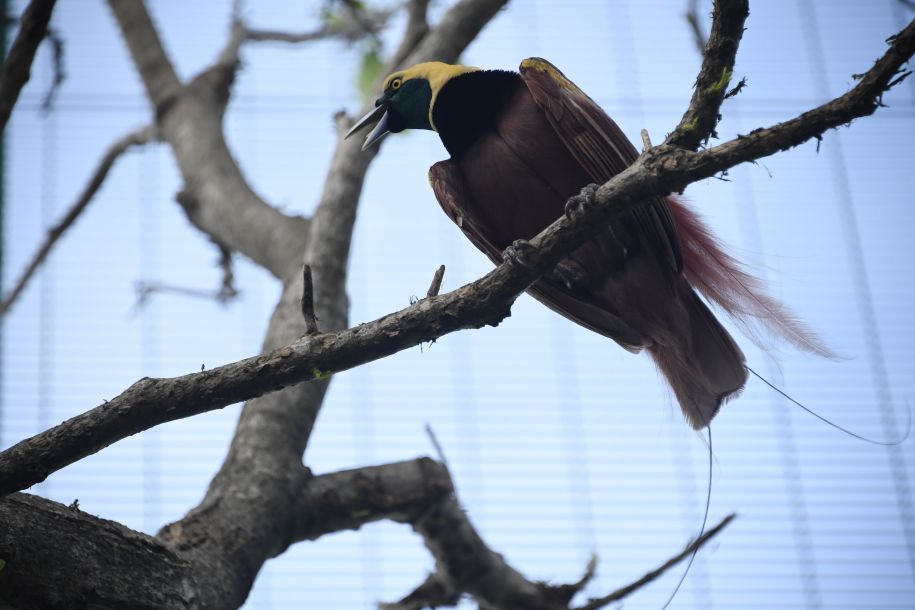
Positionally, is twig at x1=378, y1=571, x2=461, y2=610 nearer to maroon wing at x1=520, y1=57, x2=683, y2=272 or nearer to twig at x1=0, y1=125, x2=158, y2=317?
maroon wing at x1=520, y1=57, x2=683, y2=272

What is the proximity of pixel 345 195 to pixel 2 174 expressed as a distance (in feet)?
7.03

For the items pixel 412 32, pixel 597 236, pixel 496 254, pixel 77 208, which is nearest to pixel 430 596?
pixel 496 254

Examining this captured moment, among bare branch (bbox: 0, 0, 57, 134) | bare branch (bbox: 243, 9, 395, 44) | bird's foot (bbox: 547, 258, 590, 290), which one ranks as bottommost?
bird's foot (bbox: 547, 258, 590, 290)

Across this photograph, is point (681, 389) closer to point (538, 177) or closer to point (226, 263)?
point (538, 177)

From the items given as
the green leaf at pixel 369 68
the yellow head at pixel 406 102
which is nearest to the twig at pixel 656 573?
the yellow head at pixel 406 102

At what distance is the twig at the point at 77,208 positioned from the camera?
14.0 ft

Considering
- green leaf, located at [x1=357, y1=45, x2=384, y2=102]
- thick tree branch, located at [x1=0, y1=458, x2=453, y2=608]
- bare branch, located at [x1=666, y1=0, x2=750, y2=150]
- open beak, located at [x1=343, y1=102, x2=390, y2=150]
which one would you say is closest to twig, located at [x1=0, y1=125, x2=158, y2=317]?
green leaf, located at [x1=357, y1=45, x2=384, y2=102]

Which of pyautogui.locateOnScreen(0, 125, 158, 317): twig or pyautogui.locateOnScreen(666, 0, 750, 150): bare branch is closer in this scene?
pyautogui.locateOnScreen(666, 0, 750, 150): bare branch

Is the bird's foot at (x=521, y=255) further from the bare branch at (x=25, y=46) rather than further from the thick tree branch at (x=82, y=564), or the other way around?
the bare branch at (x=25, y=46)

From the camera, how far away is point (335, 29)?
4773mm

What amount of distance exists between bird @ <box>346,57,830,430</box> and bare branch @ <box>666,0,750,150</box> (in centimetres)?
62

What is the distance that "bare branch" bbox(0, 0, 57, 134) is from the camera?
8.26 feet

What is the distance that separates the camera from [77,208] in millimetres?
4355

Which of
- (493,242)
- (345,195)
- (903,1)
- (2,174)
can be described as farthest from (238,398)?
(2,174)
